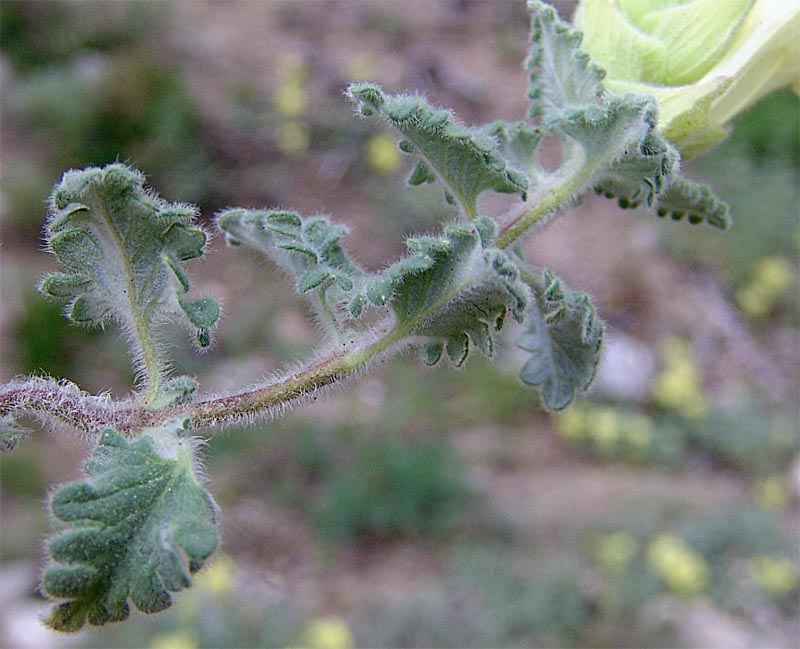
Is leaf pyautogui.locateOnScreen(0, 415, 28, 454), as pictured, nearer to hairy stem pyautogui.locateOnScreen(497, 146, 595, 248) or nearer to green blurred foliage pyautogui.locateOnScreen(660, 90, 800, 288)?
hairy stem pyautogui.locateOnScreen(497, 146, 595, 248)

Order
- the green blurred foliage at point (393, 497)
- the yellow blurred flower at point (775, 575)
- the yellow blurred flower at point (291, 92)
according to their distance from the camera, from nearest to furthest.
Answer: the yellow blurred flower at point (775, 575) → the green blurred foliage at point (393, 497) → the yellow blurred flower at point (291, 92)

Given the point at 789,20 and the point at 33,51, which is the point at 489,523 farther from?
the point at 33,51

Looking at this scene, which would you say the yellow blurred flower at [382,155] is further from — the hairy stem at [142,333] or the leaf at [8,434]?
the leaf at [8,434]

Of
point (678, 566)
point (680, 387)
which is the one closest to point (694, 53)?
point (678, 566)

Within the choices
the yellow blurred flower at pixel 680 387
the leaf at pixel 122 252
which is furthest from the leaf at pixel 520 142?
the yellow blurred flower at pixel 680 387

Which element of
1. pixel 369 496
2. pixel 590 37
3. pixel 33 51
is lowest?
pixel 369 496

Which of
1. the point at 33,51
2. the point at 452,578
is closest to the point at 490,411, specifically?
the point at 452,578

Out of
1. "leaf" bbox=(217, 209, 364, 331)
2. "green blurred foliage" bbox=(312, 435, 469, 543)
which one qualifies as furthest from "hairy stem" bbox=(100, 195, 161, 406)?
"green blurred foliage" bbox=(312, 435, 469, 543)
